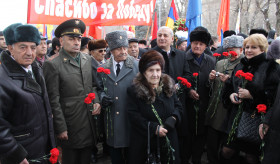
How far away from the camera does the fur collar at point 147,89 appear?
297 cm

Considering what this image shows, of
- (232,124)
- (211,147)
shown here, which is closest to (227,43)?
(232,124)

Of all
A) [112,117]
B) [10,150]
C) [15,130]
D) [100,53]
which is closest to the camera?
[10,150]

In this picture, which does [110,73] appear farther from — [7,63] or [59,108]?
[7,63]

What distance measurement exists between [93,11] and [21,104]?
330cm

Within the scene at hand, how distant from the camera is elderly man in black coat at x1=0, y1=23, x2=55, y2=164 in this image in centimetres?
224

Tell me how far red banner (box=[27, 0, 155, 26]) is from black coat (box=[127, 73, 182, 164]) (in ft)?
8.17

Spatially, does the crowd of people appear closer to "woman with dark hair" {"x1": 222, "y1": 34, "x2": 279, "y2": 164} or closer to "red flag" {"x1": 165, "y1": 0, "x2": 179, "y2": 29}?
"woman with dark hair" {"x1": 222, "y1": 34, "x2": 279, "y2": 164}

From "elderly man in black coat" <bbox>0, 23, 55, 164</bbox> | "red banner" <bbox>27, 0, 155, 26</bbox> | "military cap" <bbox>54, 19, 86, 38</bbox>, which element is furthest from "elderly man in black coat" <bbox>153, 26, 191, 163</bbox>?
"elderly man in black coat" <bbox>0, 23, 55, 164</bbox>

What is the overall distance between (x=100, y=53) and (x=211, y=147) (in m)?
2.80

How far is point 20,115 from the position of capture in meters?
2.36

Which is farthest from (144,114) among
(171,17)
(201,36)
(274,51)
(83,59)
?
(171,17)

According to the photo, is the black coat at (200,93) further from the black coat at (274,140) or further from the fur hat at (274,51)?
the black coat at (274,140)

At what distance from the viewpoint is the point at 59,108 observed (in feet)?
10.1

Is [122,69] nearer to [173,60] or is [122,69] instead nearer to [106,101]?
[106,101]
